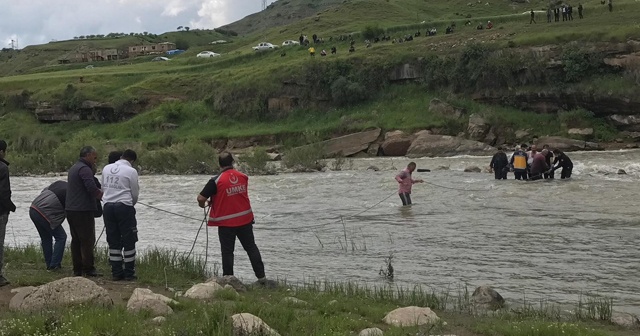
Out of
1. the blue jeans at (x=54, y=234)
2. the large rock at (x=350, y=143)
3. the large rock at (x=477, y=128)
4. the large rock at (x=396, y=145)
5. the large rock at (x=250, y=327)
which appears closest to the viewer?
the large rock at (x=250, y=327)

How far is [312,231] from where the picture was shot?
2042 cm

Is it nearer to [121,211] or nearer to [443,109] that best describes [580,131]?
[443,109]

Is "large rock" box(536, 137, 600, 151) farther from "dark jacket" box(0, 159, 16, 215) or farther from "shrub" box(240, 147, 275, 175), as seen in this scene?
"dark jacket" box(0, 159, 16, 215)

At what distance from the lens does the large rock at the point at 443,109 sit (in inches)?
2274

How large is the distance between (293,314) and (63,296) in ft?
9.49

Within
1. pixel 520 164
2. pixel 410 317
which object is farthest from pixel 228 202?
pixel 520 164

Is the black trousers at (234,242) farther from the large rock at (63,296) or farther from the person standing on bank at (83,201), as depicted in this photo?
the large rock at (63,296)

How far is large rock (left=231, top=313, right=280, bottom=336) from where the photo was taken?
7348 millimetres

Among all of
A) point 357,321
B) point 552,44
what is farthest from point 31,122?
point 357,321

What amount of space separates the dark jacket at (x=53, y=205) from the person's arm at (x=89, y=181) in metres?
1.02

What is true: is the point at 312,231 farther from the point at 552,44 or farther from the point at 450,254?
the point at 552,44

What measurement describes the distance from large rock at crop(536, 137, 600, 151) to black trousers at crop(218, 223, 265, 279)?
131 ft

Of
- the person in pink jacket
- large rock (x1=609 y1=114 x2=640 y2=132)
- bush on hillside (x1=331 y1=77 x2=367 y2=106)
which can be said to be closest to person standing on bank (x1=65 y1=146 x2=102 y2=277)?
the person in pink jacket

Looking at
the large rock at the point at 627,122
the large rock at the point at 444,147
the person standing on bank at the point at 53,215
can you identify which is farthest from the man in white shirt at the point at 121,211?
the large rock at the point at 627,122
